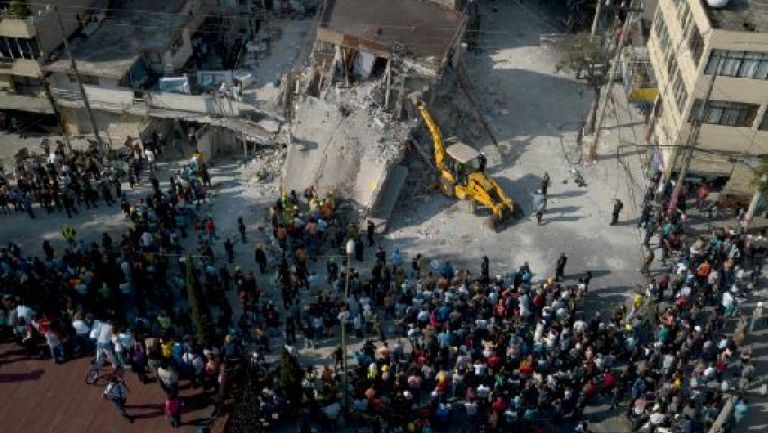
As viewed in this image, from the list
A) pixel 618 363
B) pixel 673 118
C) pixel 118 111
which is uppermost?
pixel 673 118

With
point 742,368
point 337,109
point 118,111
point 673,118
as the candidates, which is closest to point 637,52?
point 673,118

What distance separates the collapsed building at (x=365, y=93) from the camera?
98.8 ft

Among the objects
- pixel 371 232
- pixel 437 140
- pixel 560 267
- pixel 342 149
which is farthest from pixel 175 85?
pixel 560 267

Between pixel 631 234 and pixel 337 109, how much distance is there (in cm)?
1275

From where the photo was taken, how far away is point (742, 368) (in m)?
23.5

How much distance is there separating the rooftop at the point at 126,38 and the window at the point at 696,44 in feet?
74.1

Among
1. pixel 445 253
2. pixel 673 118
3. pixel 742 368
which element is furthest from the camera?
pixel 673 118

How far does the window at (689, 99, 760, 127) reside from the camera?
28.9 m

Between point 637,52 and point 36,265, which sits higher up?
point 637,52

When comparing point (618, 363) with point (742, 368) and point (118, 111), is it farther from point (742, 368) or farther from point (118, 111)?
point (118, 111)

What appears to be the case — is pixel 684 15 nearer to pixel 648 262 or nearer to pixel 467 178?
pixel 648 262

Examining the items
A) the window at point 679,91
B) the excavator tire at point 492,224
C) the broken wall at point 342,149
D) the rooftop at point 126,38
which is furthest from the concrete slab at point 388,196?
the rooftop at point 126,38

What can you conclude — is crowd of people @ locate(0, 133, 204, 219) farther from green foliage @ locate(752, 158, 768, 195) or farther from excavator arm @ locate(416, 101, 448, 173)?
green foliage @ locate(752, 158, 768, 195)

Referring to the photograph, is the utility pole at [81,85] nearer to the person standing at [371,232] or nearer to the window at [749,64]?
the person standing at [371,232]
